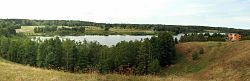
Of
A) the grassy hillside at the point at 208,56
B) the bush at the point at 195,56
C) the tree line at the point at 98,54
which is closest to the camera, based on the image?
the grassy hillside at the point at 208,56

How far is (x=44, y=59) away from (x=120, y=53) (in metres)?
22.0

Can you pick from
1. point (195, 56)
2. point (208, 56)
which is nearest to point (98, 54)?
point (195, 56)

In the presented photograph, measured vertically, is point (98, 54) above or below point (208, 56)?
below

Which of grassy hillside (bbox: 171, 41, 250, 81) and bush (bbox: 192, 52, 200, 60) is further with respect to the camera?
bush (bbox: 192, 52, 200, 60)

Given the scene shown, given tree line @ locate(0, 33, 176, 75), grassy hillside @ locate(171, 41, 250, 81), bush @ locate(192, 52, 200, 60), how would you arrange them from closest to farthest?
grassy hillside @ locate(171, 41, 250, 81), tree line @ locate(0, 33, 176, 75), bush @ locate(192, 52, 200, 60)

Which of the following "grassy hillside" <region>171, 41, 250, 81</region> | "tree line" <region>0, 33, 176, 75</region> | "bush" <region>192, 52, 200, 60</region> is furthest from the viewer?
"bush" <region>192, 52, 200, 60</region>

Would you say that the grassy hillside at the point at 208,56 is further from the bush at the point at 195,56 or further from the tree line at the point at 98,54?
the tree line at the point at 98,54

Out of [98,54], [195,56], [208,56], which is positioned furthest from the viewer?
[208,56]

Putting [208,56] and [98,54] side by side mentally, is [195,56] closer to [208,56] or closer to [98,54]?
[208,56]

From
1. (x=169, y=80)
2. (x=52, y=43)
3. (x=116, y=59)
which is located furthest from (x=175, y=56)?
(x=169, y=80)

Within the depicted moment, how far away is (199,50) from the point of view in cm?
12681

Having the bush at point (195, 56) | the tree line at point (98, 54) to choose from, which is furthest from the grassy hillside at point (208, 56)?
the tree line at point (98, 54)

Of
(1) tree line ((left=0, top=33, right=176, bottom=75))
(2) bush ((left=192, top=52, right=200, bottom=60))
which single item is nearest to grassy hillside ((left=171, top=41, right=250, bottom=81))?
(2) bush ((left=192, top=52, right=200, bottom=60))

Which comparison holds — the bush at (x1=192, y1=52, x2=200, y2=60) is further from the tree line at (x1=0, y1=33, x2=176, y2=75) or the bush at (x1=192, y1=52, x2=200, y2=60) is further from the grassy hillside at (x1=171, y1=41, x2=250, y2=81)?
the tree line at (x1=0, y1=33, x2=176, y2=75)
